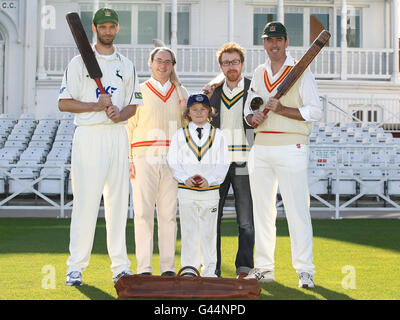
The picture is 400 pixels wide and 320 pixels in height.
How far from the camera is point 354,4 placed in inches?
963

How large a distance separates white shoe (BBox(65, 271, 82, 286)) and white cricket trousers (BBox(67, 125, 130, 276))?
1.9 inches

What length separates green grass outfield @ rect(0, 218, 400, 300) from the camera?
5316 millimetres

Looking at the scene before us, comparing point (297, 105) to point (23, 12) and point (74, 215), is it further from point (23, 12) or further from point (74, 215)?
point (23, 12)

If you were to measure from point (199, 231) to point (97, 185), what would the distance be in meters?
Result: 0.97

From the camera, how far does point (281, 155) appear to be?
5789mm

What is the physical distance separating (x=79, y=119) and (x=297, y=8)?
19.9 meters

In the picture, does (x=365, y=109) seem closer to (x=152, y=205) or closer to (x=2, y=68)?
(x=2, y=68)

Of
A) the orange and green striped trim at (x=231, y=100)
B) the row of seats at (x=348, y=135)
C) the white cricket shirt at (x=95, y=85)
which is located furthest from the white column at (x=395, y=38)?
the white cricket shirt at (x=95, y=85)

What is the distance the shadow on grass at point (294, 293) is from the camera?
512 centimetres

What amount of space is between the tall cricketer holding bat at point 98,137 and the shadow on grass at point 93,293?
14 cm

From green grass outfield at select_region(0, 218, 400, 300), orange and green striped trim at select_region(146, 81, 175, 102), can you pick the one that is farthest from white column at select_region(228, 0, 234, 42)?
orange and green striped trim at select_region(146, 81, 175, 102)

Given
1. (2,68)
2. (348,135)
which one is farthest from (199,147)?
(2,68)

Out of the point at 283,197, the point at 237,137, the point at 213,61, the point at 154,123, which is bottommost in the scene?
the point at 283,197

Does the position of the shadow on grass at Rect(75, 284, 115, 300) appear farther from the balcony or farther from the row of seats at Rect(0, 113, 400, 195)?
the balcony
